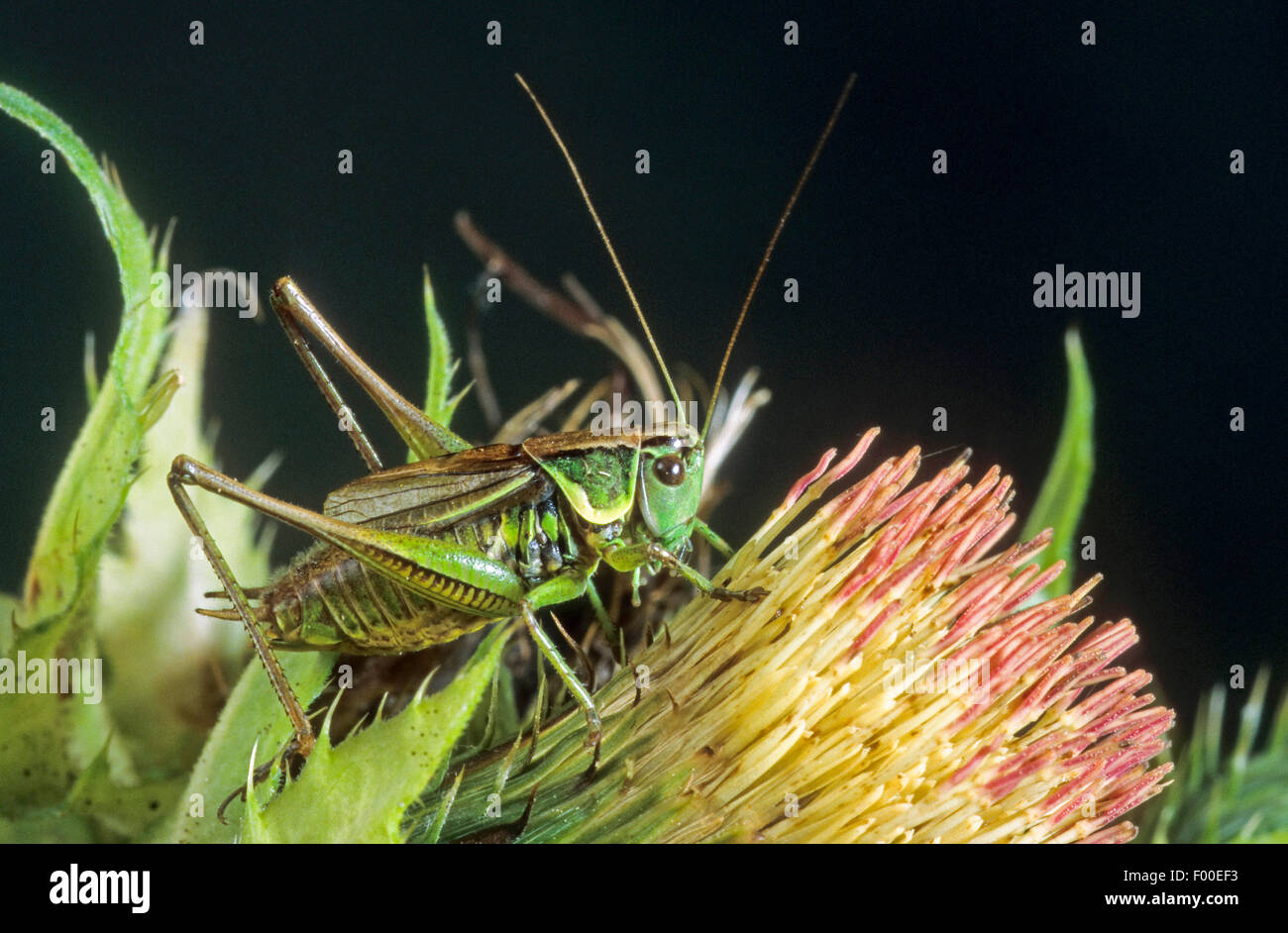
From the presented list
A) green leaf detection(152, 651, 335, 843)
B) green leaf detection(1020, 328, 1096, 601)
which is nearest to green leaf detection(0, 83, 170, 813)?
green leaf detection(152, 651, 335, 843)

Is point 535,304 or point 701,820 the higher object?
point 535,304

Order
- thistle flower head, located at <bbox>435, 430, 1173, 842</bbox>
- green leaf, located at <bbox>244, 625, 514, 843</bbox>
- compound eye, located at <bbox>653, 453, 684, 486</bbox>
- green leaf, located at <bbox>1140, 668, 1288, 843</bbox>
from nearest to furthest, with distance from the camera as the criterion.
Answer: green leaf, located at <bbox>244, 625, 514, 843</bbox>
thistle flower head, located at <bbox>435, 430, 1173, 842</bbox>
compound eye, located at <bbox>653, 453, 684, 486</bbox>
green leaf, located at <bbox>1140, 668, 1288, 843</bbox>

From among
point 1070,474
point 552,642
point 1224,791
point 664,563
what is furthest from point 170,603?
point 1224,791

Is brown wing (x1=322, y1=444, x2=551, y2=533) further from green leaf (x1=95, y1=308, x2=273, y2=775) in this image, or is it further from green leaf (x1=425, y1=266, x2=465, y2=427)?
green leaf (x1=95, y1=308, x2=273, y2=775)

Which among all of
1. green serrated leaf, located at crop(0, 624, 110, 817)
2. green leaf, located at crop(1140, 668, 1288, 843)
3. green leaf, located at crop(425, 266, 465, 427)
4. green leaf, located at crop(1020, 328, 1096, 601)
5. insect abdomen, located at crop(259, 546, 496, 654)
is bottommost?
green leaf, located at crop(1140, 668, 1288, 843)
